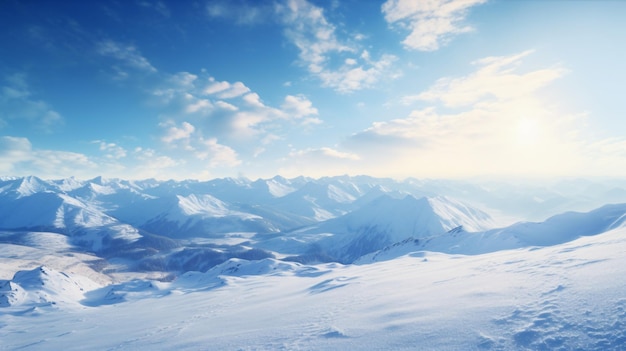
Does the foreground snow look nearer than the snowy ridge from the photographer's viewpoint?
Yes

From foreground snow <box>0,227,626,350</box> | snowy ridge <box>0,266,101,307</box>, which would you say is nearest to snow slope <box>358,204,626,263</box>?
foreground snow <box>0,227,626,350</box>

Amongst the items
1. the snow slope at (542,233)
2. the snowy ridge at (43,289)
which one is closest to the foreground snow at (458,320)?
the snow slope at (542,233)

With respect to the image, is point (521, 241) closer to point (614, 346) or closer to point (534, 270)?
point (534, 270)

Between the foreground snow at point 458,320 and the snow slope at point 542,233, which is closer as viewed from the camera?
the foreground snow at point 458,320

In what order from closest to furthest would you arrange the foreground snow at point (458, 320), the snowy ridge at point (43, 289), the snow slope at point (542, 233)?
1. the foreground snow at point (458, 320)
2. the snowy ridge at point (43, 289)
3. the snow slope at point (542, 233)

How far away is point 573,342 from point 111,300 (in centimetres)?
12402

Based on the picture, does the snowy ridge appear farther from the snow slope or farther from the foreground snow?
the snow slope

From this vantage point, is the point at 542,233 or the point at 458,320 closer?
the point at 458,320

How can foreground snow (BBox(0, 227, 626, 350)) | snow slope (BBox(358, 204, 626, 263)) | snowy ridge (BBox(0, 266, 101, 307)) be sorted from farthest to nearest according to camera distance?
snow slope (BBox(358, 204, 626, 263)), snowy ridge (BBox(0, 266, 101, 307)), foreground snow (BBox(0, 227, 626, 350))

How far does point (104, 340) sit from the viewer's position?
3353 centimetres

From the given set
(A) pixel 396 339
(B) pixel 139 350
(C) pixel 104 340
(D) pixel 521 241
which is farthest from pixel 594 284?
(D) pixel 521 241

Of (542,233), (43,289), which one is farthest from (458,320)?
(43,289)

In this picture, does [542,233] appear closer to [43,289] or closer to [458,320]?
[458,320]

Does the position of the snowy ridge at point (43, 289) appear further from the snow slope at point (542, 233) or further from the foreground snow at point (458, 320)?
the snow slope at point (542, 233)
